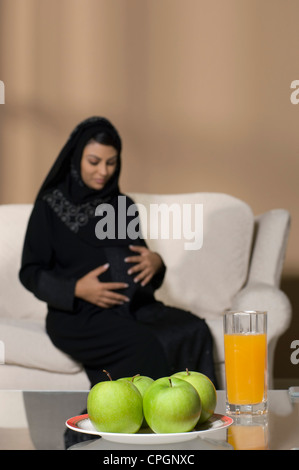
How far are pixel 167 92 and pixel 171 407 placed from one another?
270 cm

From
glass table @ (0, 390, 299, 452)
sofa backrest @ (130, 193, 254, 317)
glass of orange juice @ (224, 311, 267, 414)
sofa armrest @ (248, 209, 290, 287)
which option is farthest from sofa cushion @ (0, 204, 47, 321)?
glass of orange juice @ (224, 311, 267, 414)

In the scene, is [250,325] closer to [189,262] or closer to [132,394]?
[132,394]

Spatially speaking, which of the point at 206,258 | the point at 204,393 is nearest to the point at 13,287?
the point at 206,258

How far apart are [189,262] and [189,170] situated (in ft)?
2.57

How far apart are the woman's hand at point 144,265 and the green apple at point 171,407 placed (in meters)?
1.45

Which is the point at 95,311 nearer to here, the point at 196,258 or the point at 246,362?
the point at 196,258

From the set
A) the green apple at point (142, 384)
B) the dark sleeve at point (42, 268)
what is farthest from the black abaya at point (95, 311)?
the green apple at point (142, 384)

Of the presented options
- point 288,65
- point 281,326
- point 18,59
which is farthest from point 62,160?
point 288,65

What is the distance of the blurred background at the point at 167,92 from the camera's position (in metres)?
3.25

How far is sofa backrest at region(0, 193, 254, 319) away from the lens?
8.45ft

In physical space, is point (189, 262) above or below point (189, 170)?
below

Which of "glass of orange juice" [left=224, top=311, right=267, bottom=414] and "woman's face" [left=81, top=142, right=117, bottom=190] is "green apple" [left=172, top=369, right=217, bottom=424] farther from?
"woman's face" [left=81, top=142, right=117, bottom=190]

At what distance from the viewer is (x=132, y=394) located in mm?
778

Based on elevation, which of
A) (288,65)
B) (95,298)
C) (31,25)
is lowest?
(95,298)
